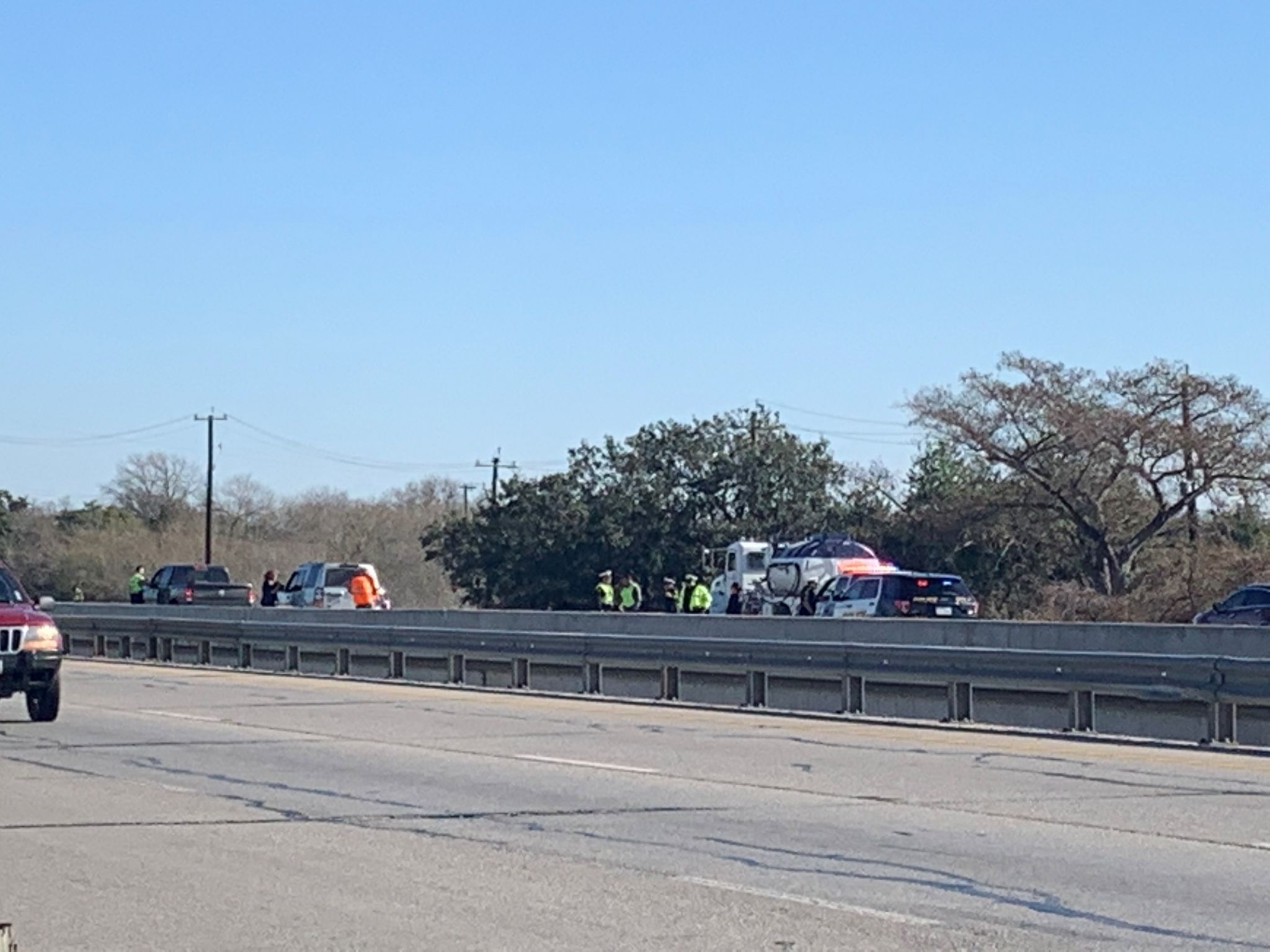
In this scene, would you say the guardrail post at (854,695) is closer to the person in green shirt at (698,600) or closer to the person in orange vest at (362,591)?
the person in green shirt at (698,600)

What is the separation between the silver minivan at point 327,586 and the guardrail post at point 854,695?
80.8 ft

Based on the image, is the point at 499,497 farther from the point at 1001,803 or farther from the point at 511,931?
the point at 511,931

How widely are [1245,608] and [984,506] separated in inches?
729

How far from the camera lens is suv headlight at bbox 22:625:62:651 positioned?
19.1 m

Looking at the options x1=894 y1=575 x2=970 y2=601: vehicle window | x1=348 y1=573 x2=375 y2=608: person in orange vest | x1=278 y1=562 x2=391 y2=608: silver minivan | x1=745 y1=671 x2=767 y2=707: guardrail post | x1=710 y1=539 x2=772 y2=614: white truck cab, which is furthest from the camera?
x1=710 y1=539 x2=772 y2=614: white truck cab

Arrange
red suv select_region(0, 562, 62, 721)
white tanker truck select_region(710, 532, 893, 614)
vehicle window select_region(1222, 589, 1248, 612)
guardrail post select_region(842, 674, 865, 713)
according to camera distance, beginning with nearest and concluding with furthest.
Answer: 1. red suv select_region(0, 562, 62, 721)
2. guardrail post select_region(842, 674, 865, 713)
3. vehicle window select_region(1222, 589, 1248, 612)
4. white tanker truck select_region(710, 532, 893, 614)

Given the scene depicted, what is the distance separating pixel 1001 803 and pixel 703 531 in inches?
1982

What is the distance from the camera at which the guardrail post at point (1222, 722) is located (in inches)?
682

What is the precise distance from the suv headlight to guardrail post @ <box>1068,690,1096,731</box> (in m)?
10.3

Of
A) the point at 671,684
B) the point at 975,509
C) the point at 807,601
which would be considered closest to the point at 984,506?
the point at 975,509

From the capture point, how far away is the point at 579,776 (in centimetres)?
1485

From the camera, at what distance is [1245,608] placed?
1437 inches

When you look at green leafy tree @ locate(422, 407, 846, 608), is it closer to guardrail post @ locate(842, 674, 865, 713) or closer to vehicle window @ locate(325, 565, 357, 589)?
vehicle window @ locate(325, 565, 357, 589)

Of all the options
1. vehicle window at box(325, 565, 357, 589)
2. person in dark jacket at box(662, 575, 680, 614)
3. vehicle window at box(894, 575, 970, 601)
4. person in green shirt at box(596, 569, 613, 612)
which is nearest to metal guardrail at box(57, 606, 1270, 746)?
vehicle window at box(894, 575, 970, 601)
